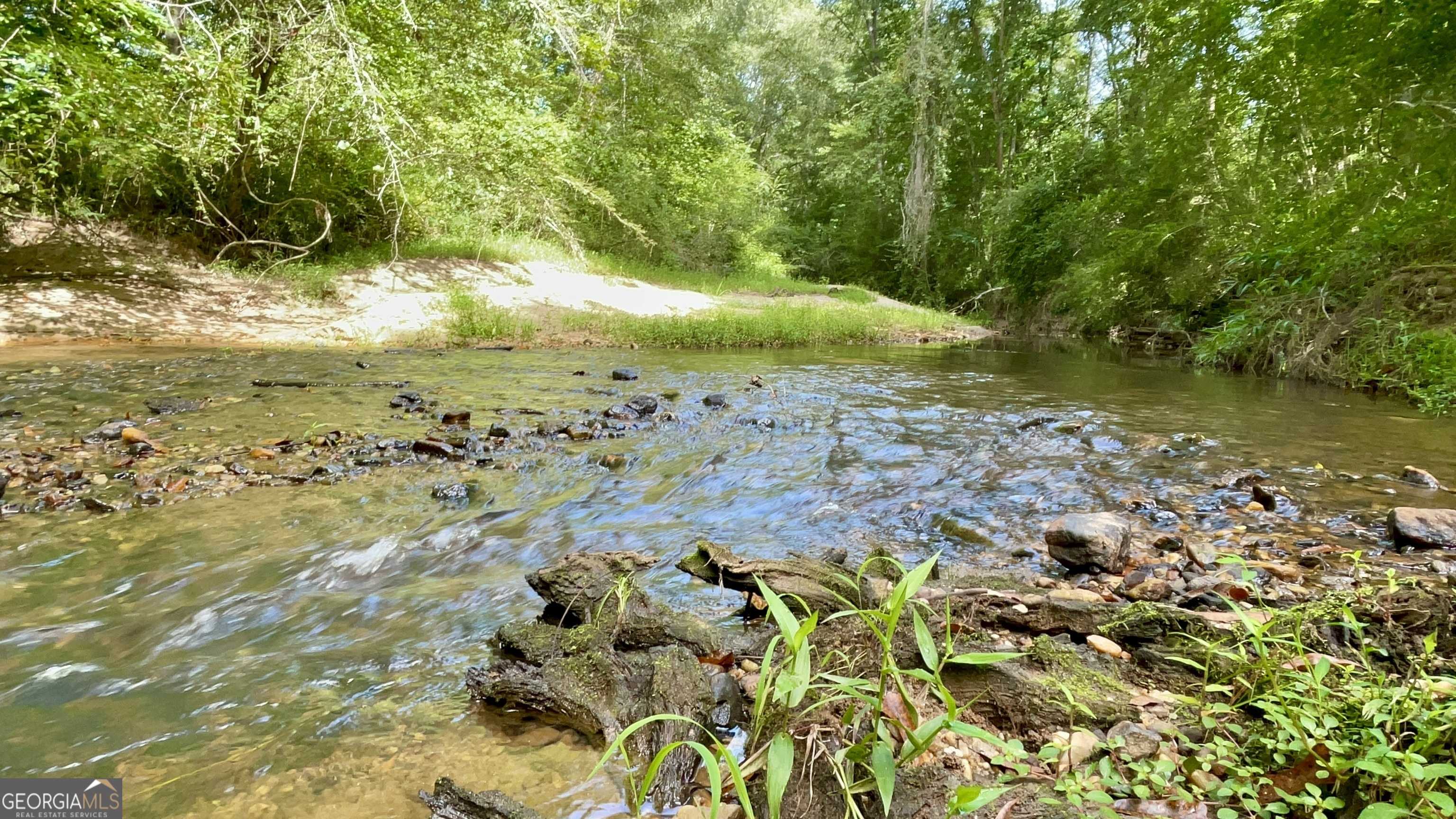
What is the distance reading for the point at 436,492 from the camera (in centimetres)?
405

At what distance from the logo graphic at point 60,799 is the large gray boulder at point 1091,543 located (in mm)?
3327

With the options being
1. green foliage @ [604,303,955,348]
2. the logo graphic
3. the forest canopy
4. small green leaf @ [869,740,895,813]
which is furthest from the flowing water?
green foliage @ [604,303,955,348]

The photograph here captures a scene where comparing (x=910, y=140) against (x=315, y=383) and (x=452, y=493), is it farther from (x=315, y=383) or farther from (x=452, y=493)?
(x=452, y=493)

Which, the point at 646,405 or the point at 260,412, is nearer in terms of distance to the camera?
the point at 260,412

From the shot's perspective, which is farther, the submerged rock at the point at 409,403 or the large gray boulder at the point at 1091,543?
the submerged rock at the point at 409,403

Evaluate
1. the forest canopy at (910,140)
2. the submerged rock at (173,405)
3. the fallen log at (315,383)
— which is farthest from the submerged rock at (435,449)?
the forest canopy at (910,140)

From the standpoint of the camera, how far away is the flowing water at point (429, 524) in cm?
177

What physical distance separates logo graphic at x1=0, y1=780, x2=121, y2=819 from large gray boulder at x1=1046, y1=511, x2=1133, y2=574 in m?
3.33

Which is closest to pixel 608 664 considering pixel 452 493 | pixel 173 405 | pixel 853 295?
pixel 452 493

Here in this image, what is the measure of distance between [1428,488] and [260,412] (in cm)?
880

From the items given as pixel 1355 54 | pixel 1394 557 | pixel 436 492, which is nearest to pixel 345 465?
pixel 436 492

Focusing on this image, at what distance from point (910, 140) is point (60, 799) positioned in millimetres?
29201

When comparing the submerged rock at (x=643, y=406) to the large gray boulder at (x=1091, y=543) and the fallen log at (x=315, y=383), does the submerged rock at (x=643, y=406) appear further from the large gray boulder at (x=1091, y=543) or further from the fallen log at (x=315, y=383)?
the large gray boulder at (x=1091, y=543)

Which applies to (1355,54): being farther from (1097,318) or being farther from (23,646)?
(23,646)
